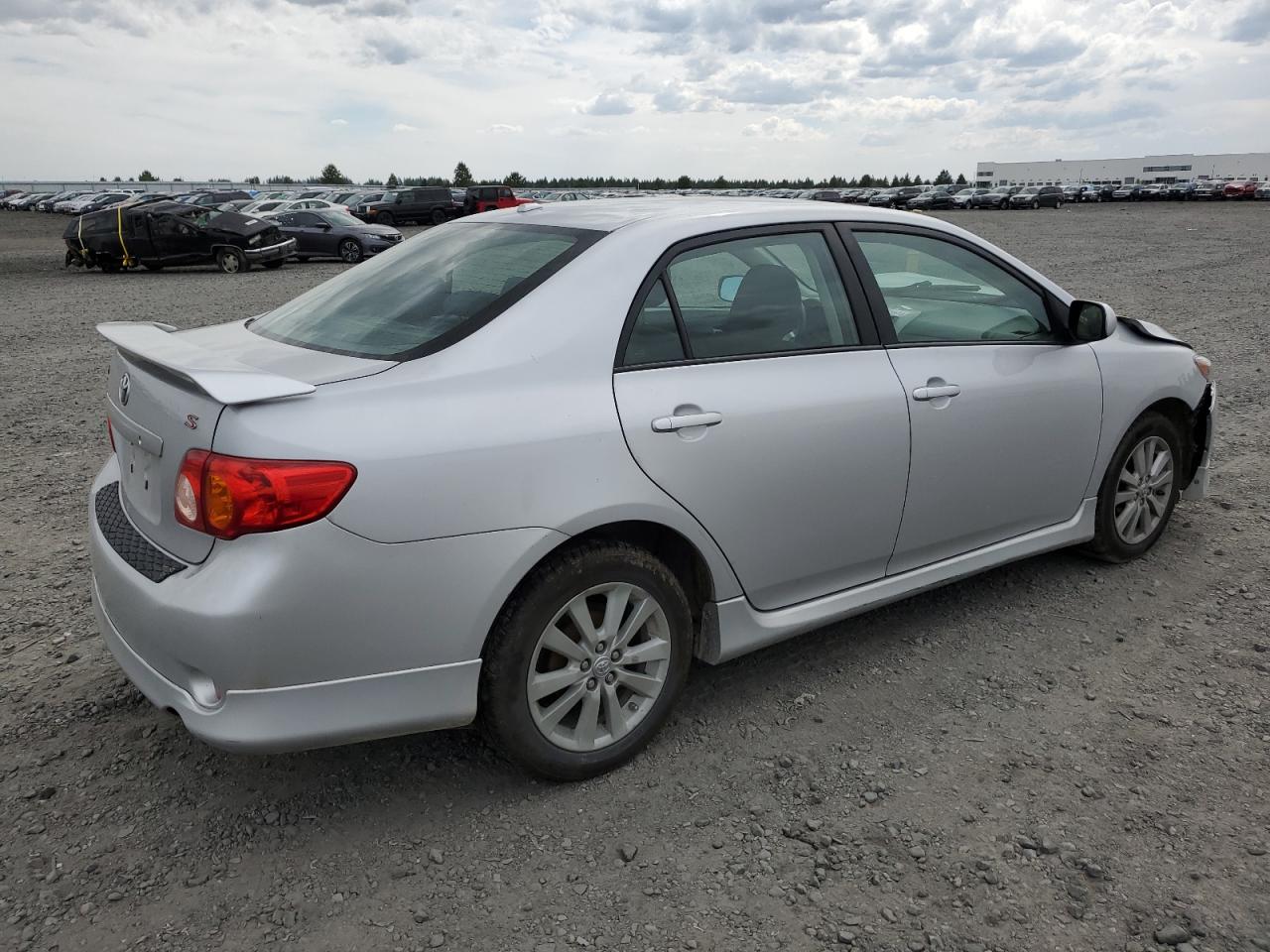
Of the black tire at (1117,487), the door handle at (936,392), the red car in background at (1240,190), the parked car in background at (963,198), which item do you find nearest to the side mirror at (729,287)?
the door handle at (936,392)

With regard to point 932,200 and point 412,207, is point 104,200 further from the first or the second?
point 932,200

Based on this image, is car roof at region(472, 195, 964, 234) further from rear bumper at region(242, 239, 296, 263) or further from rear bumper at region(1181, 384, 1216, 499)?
rear bumper at region(242, 239, 296, 263)

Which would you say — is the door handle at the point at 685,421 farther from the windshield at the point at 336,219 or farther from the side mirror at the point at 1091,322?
the windshield at the point at 336,219

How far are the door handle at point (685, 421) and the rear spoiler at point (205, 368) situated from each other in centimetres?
95

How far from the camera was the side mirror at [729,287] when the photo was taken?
3.20 metres

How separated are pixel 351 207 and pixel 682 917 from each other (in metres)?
45.3

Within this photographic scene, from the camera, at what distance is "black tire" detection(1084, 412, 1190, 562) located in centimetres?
430

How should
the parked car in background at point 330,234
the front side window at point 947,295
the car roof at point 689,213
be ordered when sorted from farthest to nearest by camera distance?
the parked car in background at point 330,234
the front side window at point 947,295
the car roof at point 689,213

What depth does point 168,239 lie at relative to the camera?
22906mm

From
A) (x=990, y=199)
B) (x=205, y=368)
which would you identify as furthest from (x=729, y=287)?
(x=990, y=199)

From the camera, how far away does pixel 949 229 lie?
3.87m

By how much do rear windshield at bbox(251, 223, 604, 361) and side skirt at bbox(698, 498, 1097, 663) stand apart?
3.83 ft

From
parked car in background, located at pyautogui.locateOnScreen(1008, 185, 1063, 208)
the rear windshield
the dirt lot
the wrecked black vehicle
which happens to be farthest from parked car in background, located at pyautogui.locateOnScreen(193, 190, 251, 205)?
the rear windshield

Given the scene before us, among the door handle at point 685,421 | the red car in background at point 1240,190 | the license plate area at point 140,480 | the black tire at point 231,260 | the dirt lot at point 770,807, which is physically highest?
the red car in background at point 1240,190
